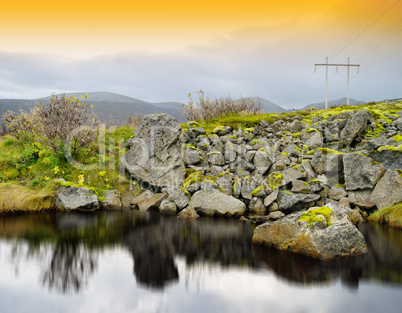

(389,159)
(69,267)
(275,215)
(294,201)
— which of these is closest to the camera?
(69,267)

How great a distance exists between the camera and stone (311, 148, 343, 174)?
13.6m

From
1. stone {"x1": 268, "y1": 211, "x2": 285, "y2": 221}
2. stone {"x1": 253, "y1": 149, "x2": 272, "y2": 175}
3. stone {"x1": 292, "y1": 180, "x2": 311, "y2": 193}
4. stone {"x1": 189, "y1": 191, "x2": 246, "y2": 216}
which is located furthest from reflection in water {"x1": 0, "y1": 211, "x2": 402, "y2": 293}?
stone {"x1": 253, "y1": 149, "x2": 272, "y2": 175}

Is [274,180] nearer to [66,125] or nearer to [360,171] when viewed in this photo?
[360,171]

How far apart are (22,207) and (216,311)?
11.0 metres

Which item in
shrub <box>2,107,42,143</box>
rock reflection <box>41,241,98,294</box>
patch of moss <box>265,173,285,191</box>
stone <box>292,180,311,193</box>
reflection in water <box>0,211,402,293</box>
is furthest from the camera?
shrub <box>2,107,42,143</box>

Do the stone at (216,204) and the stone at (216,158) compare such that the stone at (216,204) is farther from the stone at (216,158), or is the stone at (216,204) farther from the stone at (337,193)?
the stone at (337,193)

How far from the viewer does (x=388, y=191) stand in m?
11.8

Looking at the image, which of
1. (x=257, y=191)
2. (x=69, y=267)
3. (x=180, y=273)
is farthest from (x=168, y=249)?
(x=257, y=191)

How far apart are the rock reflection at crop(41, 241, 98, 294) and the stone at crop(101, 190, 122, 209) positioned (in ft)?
16.0

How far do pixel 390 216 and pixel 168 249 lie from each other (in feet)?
29.2

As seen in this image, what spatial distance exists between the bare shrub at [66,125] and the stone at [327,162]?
1193 centimetres

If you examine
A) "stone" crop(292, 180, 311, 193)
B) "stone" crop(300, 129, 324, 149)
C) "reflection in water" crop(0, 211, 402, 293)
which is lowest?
"reflection in water" crop(0, 211, 402, 293)

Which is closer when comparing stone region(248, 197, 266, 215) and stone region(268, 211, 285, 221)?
stone region(268, 211, 285, 221)

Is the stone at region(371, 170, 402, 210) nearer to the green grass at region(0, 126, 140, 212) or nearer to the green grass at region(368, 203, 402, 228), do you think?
the green grass at region(368, 203, 402, 228)
